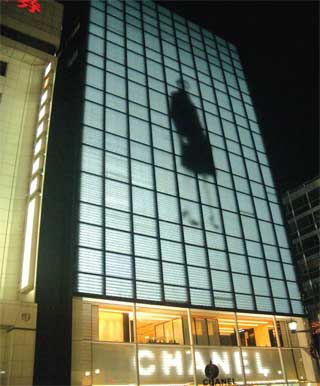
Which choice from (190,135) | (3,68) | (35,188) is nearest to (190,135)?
(190,135)

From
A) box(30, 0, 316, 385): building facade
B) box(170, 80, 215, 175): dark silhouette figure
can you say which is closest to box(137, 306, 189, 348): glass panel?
box(30, 0, 316, 385): building facade

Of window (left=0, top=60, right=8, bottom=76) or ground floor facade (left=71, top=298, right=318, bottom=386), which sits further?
window (left=0, top=60, right=8, bottom=76)

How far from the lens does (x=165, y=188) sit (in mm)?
31078

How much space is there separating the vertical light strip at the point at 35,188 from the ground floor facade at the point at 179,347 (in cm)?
399

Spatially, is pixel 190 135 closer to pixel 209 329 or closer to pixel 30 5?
pixel 30 5

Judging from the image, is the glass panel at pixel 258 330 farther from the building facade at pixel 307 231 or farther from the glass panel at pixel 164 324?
the building facade at pixel 307 231

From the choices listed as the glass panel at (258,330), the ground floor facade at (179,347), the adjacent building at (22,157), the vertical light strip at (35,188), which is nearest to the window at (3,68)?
the adjacent building at (22,157)

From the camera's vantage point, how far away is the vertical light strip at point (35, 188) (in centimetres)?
2028

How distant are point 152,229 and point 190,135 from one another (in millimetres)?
11764

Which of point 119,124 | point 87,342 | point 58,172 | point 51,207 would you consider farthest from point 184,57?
point 87,342

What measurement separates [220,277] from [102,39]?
79.3ft

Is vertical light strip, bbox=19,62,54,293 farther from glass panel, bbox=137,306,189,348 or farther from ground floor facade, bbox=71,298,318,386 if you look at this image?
glass panel, bbox=137,306,189,348

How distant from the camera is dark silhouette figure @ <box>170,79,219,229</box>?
34375 millimetres

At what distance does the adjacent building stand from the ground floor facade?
11.7ft
